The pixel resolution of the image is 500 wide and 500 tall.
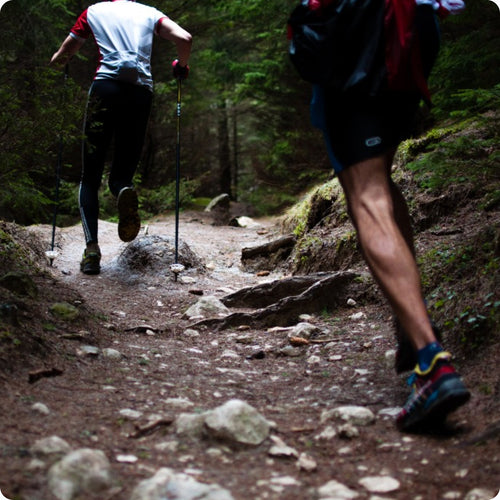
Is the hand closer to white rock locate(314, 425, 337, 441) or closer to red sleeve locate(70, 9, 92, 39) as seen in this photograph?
red sleeve locate(70, 9, 92, 39)

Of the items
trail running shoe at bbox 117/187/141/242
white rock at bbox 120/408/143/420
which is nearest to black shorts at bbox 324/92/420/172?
white rock at bbox 120/408/143/420

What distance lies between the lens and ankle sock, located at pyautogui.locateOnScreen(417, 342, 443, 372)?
1646 mm

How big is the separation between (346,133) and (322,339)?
5.44 feet

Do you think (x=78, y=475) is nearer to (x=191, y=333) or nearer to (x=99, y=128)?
(x=191, y=333)

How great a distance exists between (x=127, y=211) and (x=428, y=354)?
3503mm

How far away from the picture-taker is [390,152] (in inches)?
79.4

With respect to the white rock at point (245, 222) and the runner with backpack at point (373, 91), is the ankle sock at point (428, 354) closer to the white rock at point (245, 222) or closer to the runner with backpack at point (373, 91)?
the runner with backpack at point (373, 91)

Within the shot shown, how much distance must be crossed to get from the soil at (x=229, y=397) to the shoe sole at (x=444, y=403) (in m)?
0.06

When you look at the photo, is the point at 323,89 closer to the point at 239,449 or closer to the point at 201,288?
the point at 239,449

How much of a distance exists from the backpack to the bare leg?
12.9 inches

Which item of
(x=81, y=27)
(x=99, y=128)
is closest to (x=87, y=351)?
(x=99, y=128)

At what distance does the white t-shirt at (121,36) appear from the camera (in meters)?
4.50

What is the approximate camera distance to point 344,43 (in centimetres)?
188

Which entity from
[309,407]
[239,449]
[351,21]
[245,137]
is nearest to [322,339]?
[309,407]
